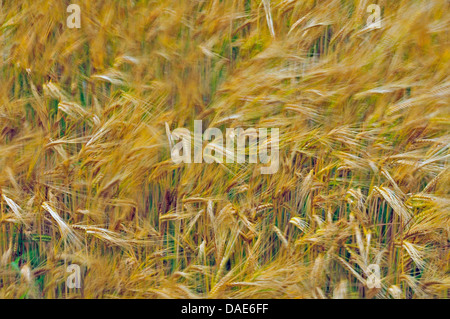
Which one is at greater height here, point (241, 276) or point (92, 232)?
point (92, 232)

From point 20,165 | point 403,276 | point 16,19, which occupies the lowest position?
point 403,276

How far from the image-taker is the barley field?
1.15 metres

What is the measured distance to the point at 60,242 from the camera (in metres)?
1.19

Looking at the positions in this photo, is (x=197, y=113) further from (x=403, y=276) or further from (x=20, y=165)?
(x=403, y=276)

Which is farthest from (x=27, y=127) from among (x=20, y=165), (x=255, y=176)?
(x=255, y=176)

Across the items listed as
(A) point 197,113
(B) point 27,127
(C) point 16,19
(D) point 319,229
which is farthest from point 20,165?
(D) point 319,229

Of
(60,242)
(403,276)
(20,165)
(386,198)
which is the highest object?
(20,165)

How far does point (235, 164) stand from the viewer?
1.16 metres

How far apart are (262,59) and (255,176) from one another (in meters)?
0.34

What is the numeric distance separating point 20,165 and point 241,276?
2.46 feet

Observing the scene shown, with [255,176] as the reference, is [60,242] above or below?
below

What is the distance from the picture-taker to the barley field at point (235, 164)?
45.1 inches

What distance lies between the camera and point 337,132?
1.13 m

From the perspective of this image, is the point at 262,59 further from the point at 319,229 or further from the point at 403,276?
the point at 403,276
